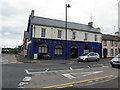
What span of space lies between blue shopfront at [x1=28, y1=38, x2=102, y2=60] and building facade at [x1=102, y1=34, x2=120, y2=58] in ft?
15.1

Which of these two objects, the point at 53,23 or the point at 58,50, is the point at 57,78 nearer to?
the point at 58,50

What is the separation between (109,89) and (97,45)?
37.8 metres

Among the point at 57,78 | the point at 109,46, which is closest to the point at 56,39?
the point at 109,46

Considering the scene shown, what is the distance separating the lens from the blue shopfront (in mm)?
35719

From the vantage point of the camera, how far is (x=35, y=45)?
3544 cm

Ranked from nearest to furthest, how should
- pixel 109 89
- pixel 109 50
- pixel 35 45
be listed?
pixel 109 89, pixel 35 45, pixel 109 50

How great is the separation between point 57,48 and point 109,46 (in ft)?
54.8

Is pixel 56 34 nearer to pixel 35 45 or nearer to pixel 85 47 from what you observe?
pixel 35 45

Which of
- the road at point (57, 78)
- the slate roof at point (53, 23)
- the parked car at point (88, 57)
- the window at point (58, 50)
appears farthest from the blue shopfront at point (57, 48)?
the road at point (57, 78)

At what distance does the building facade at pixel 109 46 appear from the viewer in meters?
47.8

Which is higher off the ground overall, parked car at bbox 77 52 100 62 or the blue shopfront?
the blue shopfront

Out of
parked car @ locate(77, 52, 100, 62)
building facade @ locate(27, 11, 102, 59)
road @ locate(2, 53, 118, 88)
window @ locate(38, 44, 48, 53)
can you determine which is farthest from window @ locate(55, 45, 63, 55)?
road @ locate(2, 53, 118, 88)

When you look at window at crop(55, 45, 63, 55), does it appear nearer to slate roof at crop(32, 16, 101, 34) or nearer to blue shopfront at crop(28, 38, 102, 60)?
blue shopfront at crop(28, 38, 102, 60)

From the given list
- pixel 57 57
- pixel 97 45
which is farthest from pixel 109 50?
pixel 57 57
